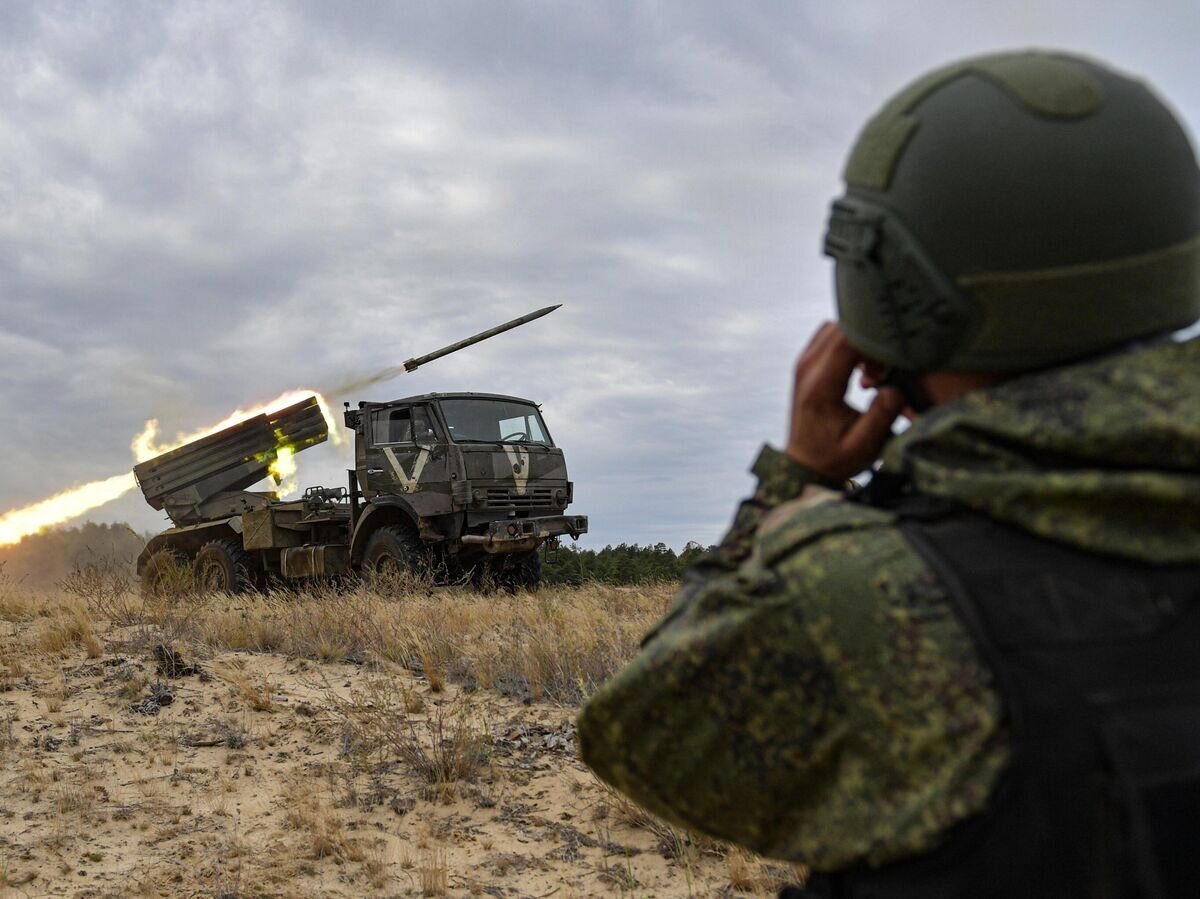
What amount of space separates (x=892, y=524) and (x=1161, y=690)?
0.31 meters

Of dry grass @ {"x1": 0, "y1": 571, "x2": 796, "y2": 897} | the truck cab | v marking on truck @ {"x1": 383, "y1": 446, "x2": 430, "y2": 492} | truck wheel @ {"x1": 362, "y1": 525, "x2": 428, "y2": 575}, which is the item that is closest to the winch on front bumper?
the truck cab

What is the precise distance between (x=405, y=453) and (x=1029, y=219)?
40.8 ft

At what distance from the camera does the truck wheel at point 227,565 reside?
16.2 metres

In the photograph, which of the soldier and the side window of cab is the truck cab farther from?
the soldier

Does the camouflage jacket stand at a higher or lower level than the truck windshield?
lower

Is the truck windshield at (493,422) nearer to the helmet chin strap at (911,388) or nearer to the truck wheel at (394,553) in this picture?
the truck wheel at (394,553)

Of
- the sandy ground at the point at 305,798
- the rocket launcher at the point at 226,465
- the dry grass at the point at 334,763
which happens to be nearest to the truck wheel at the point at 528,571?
the rocket launcher at the point at 226,465

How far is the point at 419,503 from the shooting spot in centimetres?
1288

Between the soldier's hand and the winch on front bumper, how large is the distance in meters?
11.1

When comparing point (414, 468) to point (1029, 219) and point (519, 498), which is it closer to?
point (519, 498)

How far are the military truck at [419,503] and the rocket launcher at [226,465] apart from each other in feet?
0.11

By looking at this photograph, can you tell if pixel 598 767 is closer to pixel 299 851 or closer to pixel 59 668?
pixel 299 851

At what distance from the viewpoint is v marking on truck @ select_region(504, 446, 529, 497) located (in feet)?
43.5

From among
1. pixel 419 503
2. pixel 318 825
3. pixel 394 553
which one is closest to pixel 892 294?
pixel 318 825
